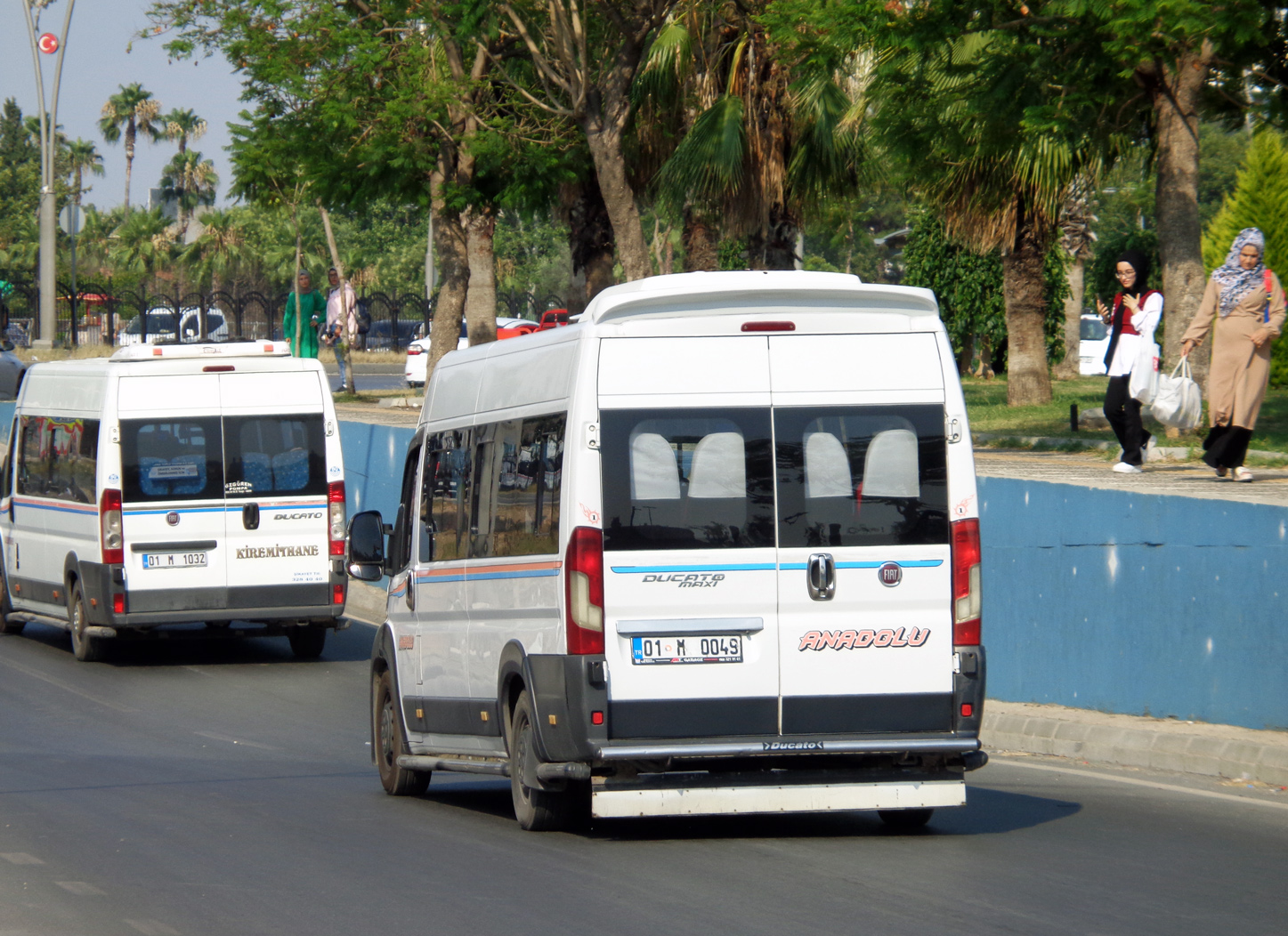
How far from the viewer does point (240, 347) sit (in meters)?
15.9

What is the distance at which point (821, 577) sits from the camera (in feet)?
25.6

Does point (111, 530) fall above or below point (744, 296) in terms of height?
below

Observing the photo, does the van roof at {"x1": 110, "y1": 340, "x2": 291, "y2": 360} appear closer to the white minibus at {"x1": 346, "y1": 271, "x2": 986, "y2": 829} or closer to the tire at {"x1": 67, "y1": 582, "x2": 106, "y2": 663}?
the tire at {"x1": 67, "y1": 582, "x2": 106, "y2": 663}

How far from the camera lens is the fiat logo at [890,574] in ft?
25.7

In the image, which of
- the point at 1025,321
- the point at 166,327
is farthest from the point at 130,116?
the point at 1025,321

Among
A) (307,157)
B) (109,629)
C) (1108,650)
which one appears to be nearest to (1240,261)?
(1108,650)

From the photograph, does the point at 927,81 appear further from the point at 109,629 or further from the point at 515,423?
the point at 515,423

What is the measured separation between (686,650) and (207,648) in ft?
35.8

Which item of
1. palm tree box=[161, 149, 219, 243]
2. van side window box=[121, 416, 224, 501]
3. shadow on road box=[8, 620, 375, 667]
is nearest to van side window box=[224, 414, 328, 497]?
van side window box=[121, 416, 224, 501]

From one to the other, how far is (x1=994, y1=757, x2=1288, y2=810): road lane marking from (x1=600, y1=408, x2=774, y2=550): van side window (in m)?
3.04

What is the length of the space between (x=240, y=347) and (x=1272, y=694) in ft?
29.8

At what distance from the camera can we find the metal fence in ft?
176

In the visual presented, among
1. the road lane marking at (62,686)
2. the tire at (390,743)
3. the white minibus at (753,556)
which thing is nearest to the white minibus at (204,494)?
the road lane marking at (62,686)

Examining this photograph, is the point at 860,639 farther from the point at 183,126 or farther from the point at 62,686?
the point at 183,126
